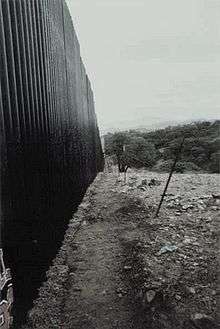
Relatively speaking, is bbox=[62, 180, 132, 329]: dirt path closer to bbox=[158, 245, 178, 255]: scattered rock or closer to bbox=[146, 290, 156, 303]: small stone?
bbox=[146, 290, 156, 303]: small stone

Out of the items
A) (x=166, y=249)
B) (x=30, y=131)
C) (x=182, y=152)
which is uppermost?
(x=30, y=131)

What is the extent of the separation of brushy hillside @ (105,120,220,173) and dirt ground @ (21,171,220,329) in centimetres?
1391

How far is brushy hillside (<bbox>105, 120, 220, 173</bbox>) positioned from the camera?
2254 cm

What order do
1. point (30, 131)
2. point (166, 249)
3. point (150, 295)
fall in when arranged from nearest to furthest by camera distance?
point (30, 131)
point (150, 295)
point (166, 249)

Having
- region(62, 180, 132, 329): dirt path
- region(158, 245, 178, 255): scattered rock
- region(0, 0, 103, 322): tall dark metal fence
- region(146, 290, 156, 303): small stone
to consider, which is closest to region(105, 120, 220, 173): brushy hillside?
region(62, 180, 132, 329): dirt path

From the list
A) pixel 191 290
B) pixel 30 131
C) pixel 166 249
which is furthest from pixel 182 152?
pixel 30 131

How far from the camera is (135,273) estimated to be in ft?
15.0

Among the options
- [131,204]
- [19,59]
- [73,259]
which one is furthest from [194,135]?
[19,59]

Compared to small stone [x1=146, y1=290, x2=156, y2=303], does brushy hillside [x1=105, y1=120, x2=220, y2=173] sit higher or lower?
lower

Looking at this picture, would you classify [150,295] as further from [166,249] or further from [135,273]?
[166,249]

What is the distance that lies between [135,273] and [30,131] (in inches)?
76.9

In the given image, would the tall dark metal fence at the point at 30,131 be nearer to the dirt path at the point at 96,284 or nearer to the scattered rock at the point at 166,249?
the dirt path at the point at 96,284

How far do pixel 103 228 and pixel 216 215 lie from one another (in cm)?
189

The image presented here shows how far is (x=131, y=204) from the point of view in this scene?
26.0ft
